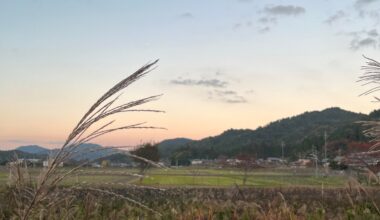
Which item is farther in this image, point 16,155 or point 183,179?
point 183,179

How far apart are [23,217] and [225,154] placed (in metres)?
185

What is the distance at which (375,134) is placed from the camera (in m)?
2.83

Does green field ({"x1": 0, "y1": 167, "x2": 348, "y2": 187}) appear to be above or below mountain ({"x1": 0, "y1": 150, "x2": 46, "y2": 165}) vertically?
below

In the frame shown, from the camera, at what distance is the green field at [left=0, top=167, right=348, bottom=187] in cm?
225

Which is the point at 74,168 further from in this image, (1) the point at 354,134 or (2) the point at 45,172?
(1) the point at 354,134

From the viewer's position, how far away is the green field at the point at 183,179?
2.25 metres

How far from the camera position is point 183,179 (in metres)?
74.2

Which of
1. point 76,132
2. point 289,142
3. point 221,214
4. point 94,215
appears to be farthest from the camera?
point 289,142

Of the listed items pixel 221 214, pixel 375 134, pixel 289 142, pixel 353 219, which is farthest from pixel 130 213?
pixel 289 142

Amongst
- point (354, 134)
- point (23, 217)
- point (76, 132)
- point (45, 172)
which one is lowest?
point (23, 217)

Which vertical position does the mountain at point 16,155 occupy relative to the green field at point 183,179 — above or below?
above

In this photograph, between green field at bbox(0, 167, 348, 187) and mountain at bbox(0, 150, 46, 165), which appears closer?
green field at bbox(0, 167, 348, 187)

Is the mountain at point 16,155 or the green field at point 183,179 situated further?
the mountain at point 16,155

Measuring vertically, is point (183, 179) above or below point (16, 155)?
below
